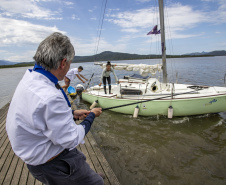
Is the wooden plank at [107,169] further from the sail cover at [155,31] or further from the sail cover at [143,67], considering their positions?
the sail cover at [155,31]

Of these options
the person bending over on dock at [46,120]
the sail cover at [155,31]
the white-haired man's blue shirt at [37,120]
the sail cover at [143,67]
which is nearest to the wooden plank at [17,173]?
the person bending over on dock at [46,120]

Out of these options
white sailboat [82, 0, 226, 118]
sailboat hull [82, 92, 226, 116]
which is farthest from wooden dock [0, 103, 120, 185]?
sailboat hull [82, 92, 226, 116]

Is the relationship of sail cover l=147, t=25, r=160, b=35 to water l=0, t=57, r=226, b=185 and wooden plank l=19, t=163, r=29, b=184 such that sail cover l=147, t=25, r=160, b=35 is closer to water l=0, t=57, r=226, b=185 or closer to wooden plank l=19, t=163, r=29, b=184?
water l=0, t=57, r=226, b=185

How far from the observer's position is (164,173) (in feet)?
13.0

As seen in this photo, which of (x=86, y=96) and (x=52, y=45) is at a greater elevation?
(x=52, y=45)

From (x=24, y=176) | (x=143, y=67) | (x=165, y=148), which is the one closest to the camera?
(x=24, y=176)

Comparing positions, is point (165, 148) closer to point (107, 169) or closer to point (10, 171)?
point (107, 169)

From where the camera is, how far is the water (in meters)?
3.87

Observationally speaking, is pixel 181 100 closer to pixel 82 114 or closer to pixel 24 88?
pixel 82 114

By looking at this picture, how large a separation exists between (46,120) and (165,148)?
16.6 feet

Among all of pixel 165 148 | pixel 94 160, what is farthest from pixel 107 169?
pixel 165 148

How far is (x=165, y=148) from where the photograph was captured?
506 centimetres

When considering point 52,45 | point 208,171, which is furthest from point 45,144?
point 208,171

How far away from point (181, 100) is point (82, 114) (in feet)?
18.7
